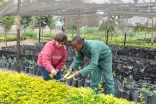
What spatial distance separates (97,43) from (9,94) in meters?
1.62

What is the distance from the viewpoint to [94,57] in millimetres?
3139

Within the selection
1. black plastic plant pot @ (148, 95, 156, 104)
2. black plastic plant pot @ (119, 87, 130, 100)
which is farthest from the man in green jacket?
black plastic plant pot @ (148, 95, 156, 104)

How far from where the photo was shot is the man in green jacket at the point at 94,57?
3080 mm

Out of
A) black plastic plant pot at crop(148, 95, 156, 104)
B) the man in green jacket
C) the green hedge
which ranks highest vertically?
the man in green jacket

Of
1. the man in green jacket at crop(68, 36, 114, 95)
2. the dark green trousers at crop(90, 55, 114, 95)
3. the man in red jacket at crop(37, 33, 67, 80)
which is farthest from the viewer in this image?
the dark green trousers at crop(90, 55, 114, 95)

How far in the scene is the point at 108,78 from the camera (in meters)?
3.78

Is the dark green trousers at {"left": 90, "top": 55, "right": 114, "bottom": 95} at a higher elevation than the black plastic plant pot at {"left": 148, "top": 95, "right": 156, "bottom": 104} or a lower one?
higher

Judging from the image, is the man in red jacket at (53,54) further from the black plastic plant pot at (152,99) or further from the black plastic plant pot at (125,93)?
the black plastic plant pot at (152,99)

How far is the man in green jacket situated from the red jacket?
1.01ft

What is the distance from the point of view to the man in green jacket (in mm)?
3080

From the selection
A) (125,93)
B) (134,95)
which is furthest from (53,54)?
(134,95)

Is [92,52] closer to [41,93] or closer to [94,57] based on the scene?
[94,57]

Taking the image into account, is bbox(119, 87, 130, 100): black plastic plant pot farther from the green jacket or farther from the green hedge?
the green hedge

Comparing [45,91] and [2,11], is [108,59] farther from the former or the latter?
[2,11]
